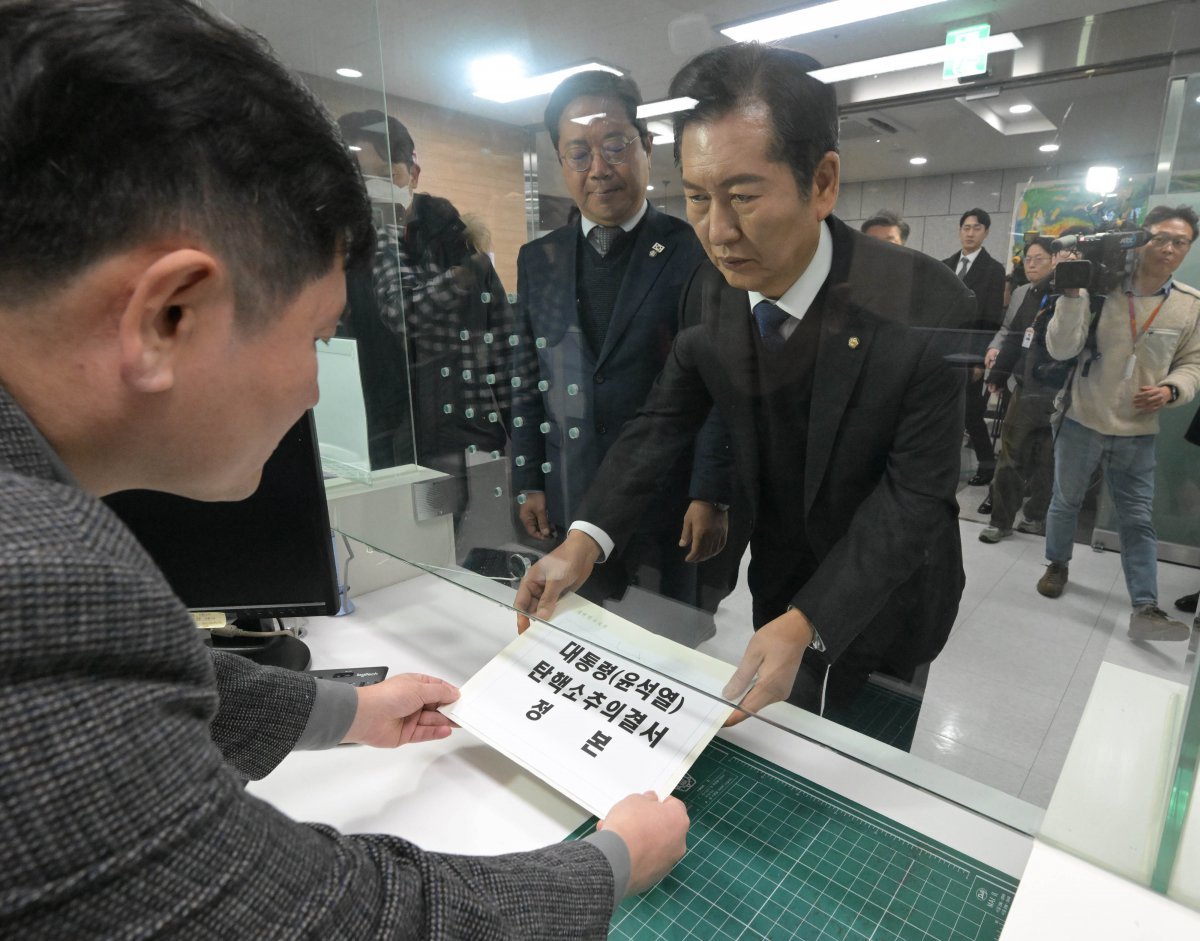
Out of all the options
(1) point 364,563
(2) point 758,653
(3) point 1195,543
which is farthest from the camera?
(1) point 364,563

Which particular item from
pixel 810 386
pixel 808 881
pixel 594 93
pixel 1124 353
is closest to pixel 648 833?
pixel 808 881

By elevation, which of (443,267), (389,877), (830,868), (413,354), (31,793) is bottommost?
(830,868)

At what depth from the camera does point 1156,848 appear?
0.61 metres

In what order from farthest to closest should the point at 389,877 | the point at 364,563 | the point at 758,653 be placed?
the point at 364,563
the point at 758,653
the point at 389,877

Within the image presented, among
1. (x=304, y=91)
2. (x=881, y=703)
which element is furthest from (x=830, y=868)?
(x=304, y=91)

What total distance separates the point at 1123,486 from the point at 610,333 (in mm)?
580

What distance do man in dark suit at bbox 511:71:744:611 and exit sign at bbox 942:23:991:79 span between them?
0.28m

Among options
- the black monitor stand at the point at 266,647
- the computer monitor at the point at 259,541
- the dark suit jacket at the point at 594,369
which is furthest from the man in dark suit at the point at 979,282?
the black monitor stand at the point at 266,647

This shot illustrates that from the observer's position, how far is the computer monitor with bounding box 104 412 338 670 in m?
1.00

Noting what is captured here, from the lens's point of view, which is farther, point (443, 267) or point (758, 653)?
point (443, 267)

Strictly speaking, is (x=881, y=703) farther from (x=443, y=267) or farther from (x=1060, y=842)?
(x=443, y=267)

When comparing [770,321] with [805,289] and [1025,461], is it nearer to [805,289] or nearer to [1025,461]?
[805,289]

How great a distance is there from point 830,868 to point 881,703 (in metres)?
0.19

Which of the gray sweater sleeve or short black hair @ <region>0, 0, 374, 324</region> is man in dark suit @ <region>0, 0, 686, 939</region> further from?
the gray sweater sleeve
